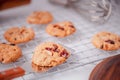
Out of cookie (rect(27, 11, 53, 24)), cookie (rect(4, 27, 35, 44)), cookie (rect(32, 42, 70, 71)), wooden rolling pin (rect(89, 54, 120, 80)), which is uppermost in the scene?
cookie (rect(27, 11, 53, 24))

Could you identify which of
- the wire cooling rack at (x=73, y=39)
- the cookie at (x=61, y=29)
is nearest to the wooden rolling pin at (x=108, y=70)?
the wire cooling rack at (x=73, y=39)

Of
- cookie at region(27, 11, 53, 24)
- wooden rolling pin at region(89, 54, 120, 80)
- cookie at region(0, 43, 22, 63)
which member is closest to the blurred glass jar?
cookie at region(27, 11, 53, 24)

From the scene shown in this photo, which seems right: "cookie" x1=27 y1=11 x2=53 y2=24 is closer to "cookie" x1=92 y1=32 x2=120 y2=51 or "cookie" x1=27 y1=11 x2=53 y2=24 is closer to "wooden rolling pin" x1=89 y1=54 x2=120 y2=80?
"cookie" x1=92 y1=32 x2=120 y2=51

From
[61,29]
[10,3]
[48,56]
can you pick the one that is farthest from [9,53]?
[10,3]

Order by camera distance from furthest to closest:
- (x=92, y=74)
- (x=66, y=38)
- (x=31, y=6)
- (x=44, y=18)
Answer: (x=31, y=6), (x=44, y=18), (x=66, y=38), (x=92, y=74)

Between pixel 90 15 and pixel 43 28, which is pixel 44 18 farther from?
pixel 90 15

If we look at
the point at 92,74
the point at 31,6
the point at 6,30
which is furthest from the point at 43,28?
the point at 92,74

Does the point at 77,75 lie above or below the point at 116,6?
below
